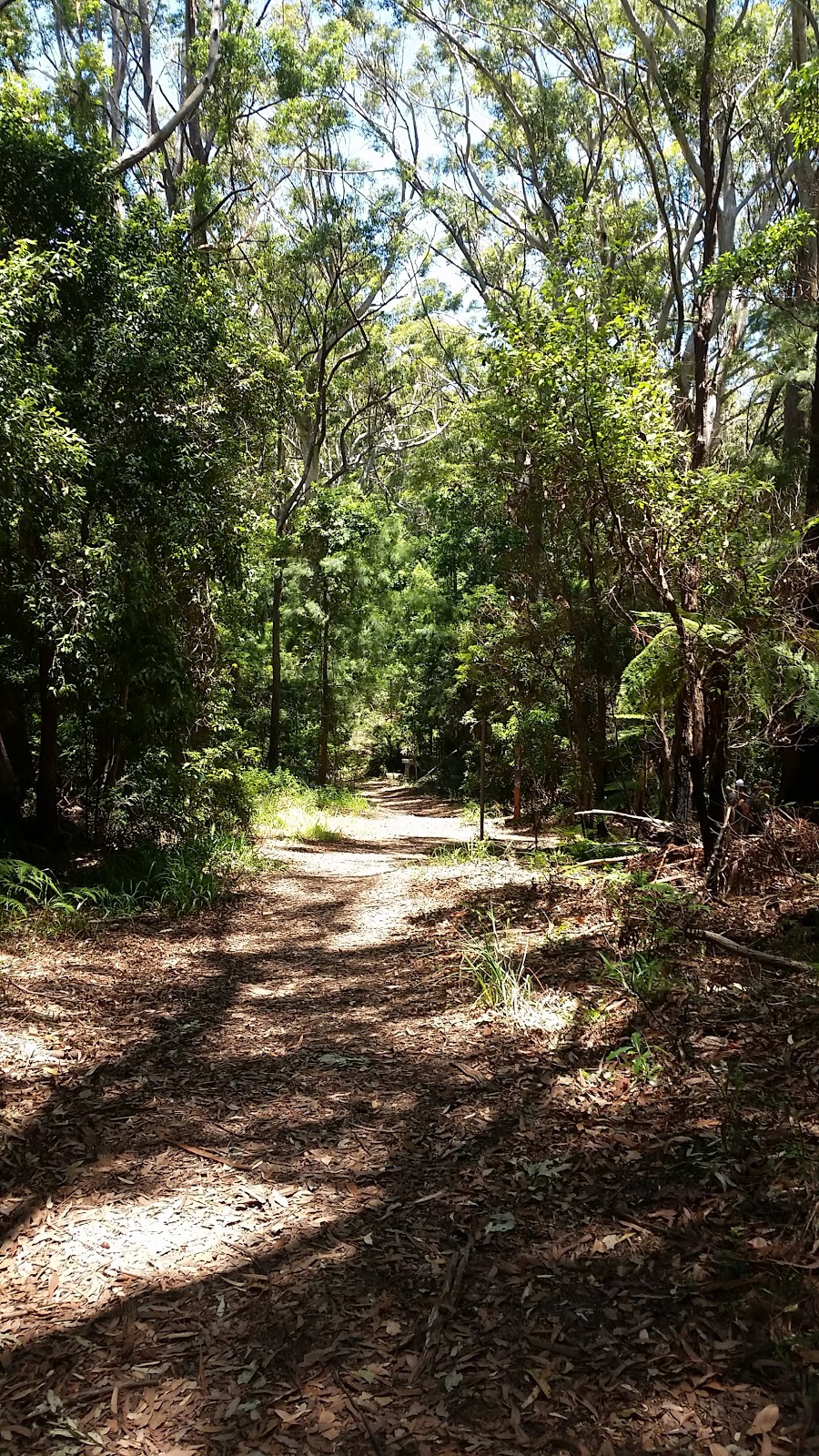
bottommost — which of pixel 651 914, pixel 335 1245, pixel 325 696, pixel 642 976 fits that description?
pixel 335 1245

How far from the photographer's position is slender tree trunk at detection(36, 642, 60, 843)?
738 centimetres

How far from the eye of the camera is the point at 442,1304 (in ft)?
7.53

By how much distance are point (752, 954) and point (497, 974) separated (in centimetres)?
131

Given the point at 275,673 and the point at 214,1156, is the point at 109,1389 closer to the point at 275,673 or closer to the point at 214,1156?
the point at 214,1156

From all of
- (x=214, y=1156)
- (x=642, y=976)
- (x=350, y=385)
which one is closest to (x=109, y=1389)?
(x=214, y=1156)

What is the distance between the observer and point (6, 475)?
5.54m

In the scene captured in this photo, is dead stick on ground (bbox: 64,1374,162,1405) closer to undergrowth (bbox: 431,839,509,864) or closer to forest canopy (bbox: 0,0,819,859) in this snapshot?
forest canopy (bbox: 0,0,819,859)

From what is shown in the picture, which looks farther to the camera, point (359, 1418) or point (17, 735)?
point (17, 735)

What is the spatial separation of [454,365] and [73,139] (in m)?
13.8

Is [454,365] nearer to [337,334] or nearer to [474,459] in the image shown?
[337,334]

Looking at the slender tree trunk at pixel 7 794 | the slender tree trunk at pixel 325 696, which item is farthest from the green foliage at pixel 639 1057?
the slender tree trunk at pixel 325 696

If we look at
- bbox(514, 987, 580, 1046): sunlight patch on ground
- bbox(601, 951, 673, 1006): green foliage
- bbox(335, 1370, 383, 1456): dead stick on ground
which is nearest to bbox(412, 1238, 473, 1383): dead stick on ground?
bbox(335, 1370, 383, 1456): dead stick on ground

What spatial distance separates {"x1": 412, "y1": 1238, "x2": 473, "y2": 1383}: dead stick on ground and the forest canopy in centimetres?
371

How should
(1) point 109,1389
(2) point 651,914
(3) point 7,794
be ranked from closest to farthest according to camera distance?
1. (1) point 109,1389
2. (2) point 651,914
3. (3) point 7,794
